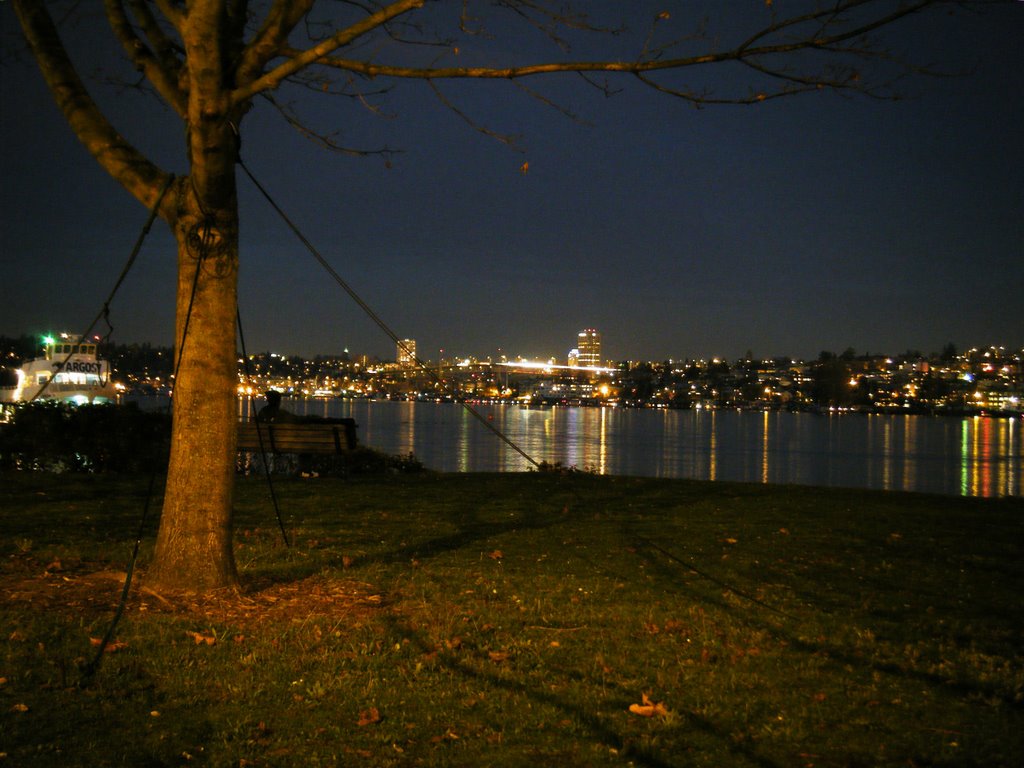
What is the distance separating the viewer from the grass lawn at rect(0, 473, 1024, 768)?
14.8 feet

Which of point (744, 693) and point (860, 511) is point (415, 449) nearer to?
point (860, 511)

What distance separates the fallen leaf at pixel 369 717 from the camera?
15.4ft

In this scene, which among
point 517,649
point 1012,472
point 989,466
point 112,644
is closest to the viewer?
point 112,644

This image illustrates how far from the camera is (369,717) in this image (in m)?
4.75

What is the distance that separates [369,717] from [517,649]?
1441mm

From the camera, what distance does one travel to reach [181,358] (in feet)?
23.2

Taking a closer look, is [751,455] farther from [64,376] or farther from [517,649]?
[517,649]

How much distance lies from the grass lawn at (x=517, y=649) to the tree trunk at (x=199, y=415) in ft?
1.02

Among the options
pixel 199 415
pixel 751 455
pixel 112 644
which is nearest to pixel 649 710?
pixel 112 644

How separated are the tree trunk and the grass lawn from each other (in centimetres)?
31

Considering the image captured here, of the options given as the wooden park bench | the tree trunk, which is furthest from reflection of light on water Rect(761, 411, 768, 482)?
the tree trunk

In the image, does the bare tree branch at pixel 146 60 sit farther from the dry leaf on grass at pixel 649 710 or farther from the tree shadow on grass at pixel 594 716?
the dry leaf on grass at pixel 649 710

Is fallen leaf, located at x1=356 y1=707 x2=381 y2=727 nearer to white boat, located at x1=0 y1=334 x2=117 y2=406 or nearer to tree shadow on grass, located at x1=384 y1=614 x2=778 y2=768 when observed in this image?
tree shadow on grass, located at x1=384 y1=614 x2=778 y2=768

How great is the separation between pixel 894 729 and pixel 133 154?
6794 mm
